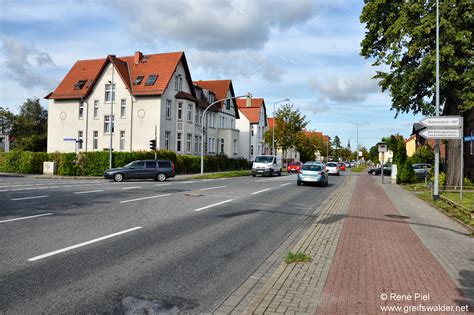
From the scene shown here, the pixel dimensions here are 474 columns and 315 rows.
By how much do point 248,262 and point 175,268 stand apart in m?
1.25

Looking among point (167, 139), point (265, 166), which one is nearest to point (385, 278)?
point (265, 166)

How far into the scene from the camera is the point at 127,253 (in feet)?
22.0

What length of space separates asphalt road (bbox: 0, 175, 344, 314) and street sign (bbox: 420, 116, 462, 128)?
24.1 feet

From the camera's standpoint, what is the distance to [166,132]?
137 ft

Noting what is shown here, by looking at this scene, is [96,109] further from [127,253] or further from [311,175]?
[127,253]

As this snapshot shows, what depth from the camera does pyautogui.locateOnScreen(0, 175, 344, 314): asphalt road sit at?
4.61 metres

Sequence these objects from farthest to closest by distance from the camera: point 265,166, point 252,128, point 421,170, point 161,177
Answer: point 252,128
point 265,166
point 421,170
point 161,177

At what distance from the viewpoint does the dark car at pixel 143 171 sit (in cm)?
2736

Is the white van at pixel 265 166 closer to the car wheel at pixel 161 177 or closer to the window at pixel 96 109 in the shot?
the car wheel at pixel 161 177

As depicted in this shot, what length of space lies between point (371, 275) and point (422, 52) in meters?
20.5

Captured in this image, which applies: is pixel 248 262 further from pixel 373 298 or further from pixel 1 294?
pixel 1 294

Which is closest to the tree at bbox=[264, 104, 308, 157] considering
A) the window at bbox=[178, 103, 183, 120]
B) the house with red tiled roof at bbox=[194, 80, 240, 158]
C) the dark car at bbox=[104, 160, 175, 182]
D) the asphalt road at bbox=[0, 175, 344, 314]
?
the house with red tiled roof at bbox=[194, 80, 240, 158]

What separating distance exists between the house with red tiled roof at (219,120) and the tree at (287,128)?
267 inches

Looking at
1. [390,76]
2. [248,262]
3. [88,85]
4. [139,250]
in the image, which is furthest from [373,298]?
[88,85]
